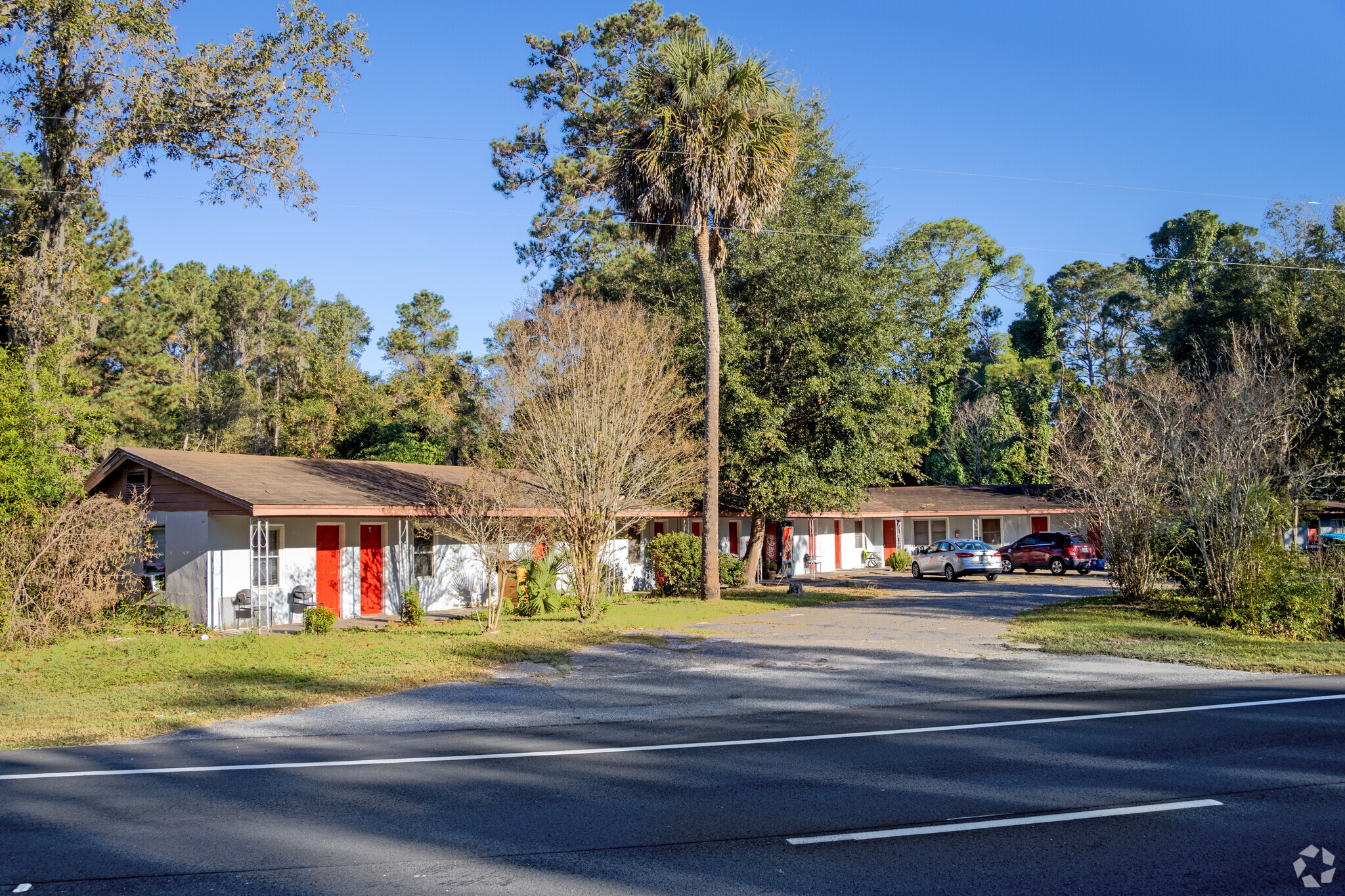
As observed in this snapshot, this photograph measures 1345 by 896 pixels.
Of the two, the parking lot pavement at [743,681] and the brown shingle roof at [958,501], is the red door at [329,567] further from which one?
the brown shingle roof at [958,501]

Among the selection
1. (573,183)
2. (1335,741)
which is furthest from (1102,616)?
(573,183)

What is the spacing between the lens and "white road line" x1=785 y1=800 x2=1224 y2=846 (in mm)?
5594

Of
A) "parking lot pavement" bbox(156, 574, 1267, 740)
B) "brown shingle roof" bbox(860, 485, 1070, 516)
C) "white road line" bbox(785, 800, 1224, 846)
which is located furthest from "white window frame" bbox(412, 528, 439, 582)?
"brown shingle roof" bbox(860, 485, 1070, 516)

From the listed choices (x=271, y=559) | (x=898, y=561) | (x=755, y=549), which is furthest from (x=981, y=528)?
(x=271, y=559)

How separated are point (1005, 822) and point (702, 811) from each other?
6.52 ft

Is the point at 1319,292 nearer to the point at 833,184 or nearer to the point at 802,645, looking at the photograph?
the point at 833,184

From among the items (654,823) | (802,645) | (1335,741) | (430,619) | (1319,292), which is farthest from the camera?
(1319,292)

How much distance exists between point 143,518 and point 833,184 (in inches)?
820

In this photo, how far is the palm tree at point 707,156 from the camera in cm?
2238

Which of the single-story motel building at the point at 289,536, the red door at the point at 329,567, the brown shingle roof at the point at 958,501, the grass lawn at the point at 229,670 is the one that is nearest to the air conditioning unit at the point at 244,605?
the single-story motel building at the point at 289,536

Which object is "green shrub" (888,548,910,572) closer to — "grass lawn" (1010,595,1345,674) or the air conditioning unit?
"grass lawn" (1010,595,1345,674)

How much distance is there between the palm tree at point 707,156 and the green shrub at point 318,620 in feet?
33.3

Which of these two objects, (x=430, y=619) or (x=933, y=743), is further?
(x=430, y=619)

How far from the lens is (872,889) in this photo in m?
4.77
